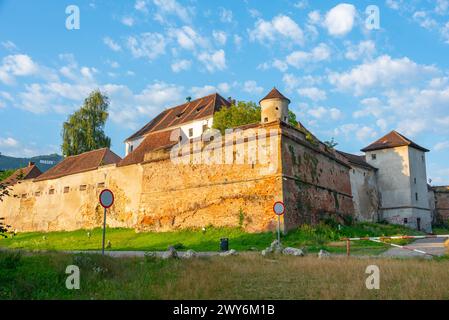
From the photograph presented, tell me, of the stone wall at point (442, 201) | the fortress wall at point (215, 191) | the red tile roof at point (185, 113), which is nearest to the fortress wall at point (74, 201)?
the fortress wall at point (215, 191)

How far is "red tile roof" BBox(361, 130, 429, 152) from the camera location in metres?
44.7

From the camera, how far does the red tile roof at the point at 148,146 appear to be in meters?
38.1

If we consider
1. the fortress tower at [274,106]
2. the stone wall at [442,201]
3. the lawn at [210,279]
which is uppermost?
the fortress tower at [274,106]

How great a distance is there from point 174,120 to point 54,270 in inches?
1494

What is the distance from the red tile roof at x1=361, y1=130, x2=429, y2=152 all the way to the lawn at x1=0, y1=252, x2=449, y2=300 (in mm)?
34383

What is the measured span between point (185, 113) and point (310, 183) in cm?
2242

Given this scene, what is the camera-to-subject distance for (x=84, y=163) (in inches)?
1683

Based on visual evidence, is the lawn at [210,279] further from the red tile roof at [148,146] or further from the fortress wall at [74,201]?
the red tile roof at [148,146]

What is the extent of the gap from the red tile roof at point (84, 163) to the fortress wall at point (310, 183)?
794 inches

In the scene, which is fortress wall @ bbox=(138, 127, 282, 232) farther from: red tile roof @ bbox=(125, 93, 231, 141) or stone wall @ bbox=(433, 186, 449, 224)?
stone wall @ bbox=(433, 186, 449, 224)

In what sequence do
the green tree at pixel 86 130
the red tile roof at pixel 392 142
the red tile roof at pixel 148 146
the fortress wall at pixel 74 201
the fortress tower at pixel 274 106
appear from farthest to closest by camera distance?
the green tree at pixel 86 130
the red tile roof at pixel 392 142
the red tile roof at pixel 148 146
the fortress wall at pixel 74 201
the fortress tower at pixel 274 106

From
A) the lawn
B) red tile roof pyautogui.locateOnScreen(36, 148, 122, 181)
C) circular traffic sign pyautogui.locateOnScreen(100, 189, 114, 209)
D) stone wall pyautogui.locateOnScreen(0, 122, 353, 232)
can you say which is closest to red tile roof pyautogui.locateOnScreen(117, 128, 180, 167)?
stone wall pyautogui.locateOnScreen(0, 122, 353, 232)

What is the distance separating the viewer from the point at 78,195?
40.6 metres
